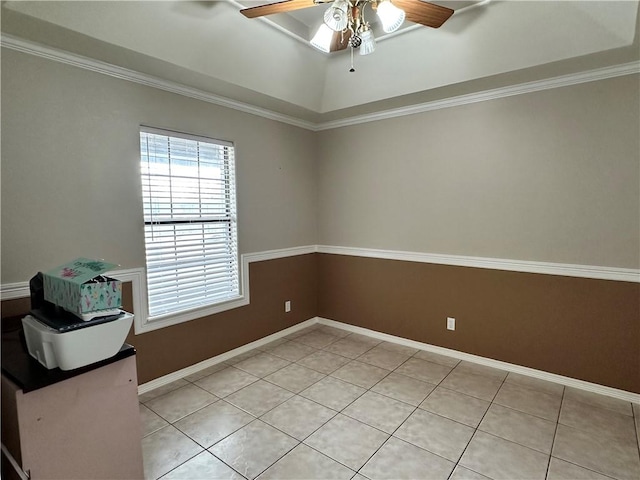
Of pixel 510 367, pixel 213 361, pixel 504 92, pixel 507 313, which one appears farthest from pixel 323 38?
pixel 510 367

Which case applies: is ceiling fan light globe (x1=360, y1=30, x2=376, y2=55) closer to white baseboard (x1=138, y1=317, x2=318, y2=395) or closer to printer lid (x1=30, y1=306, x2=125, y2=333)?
printer lid (x1=30, y1=306, x2=125, y2=333)

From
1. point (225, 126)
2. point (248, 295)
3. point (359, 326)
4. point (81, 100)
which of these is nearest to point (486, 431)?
point (359, 326)

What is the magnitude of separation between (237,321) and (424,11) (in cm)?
290

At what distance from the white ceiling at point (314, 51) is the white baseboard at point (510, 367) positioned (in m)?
2.40

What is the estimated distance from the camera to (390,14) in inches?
72.7

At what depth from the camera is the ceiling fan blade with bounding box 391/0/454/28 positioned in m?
1.84

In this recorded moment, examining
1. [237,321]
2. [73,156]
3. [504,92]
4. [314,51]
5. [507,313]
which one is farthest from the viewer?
[237,321]

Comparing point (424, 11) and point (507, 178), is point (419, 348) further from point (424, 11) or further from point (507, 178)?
point (424, 11)

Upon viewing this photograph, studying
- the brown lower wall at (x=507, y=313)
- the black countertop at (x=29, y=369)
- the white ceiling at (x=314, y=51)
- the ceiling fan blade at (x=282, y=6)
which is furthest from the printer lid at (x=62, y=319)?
the brown lower wall at (x=507, y=313)

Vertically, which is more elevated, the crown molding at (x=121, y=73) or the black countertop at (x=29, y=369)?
the crown molding at (x=121, y=73)

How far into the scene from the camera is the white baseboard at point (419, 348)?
2664 mm

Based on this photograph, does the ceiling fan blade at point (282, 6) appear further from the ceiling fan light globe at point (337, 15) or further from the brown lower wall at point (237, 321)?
the brown lower wall at point (237, 321)

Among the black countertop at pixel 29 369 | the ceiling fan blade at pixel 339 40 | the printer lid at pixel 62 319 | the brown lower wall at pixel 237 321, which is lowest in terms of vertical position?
the brown lower wall at pixel 237 321

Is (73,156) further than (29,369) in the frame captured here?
Yes
